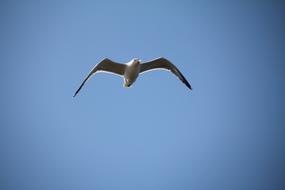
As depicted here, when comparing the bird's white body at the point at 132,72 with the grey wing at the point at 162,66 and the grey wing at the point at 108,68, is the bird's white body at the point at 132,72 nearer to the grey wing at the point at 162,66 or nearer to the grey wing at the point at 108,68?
the grey wing at the point at 108,68

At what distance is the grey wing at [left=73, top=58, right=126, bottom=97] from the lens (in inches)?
670

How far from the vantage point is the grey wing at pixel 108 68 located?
55.8ft

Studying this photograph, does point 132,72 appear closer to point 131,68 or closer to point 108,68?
point 131,68

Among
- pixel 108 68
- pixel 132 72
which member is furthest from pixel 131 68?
pixel 108 68

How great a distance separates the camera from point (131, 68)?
54.1ft

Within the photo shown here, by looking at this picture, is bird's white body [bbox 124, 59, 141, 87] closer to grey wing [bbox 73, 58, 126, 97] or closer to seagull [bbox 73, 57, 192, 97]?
seagull [bbox 73, 57, 192, 97]

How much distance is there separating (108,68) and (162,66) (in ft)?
7.65

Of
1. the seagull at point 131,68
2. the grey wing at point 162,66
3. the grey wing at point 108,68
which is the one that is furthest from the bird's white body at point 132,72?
the grey wing at point 162,66

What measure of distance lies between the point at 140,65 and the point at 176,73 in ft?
5.86

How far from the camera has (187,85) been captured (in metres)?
18.0

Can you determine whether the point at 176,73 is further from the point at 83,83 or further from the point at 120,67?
the point at 83,83

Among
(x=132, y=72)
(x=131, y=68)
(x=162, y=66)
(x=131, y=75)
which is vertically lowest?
(x=131, y=75)

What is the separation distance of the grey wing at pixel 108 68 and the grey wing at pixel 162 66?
883 millimetres
